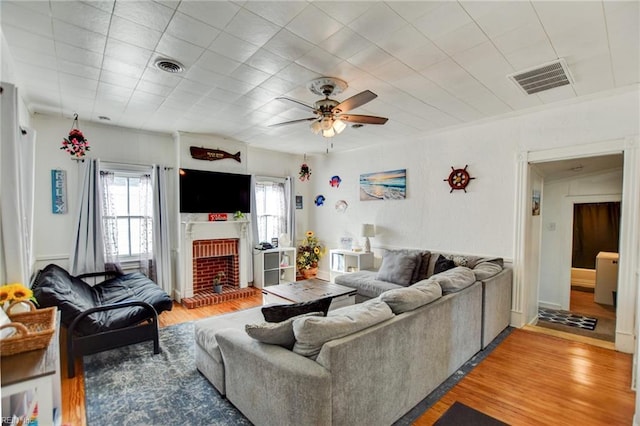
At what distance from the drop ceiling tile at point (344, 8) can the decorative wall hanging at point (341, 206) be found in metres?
4.29

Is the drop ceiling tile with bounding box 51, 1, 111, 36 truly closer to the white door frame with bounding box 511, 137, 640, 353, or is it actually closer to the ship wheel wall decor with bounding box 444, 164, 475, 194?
the ship wheel wall decor with bounding box 444, 164, 475, 194

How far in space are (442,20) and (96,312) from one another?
3956 millimetres

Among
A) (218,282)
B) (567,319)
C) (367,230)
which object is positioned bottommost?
(567,319)

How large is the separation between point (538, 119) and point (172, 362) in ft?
16.4

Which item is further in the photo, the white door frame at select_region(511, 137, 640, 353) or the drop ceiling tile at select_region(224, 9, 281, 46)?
the white door frame at select_region(511, 137, 640, 353)

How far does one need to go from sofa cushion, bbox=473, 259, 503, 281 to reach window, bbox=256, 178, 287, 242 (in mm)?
3855

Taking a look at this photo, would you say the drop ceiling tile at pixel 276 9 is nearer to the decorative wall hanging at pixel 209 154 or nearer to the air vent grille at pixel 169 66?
the air vent grille at pixel 169 66

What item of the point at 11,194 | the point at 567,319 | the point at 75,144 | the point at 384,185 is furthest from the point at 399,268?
the point at 75,144

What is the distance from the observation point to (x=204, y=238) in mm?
5113

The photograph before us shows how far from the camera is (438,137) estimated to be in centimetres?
466

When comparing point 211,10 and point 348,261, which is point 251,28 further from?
A: point 348,261

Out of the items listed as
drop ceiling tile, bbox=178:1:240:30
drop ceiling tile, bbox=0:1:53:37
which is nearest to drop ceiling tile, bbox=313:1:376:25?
drop ceiling tile, bbox=178:1:240:30

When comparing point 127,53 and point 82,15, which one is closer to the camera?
point 82,15

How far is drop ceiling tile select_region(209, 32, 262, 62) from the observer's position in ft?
7.25
